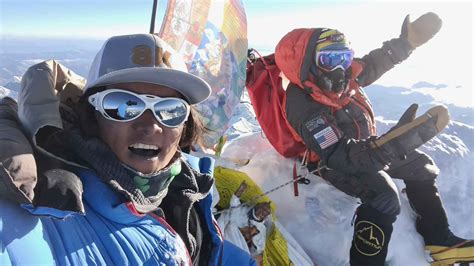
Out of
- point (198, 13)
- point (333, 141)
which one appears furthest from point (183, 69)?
point (333, 141)

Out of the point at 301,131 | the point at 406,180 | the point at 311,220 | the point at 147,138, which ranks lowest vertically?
the point at 311,220

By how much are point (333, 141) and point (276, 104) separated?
71 centimetres

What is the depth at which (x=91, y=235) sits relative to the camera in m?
1.30

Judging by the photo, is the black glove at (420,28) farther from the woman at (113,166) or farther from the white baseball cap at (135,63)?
the white baseball cap at (135,63)

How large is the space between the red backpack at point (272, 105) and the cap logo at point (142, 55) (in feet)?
7.03

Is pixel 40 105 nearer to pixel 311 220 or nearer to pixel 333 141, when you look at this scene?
pixel 333 141

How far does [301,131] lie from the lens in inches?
127

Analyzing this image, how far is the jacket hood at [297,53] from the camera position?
11.0 feet

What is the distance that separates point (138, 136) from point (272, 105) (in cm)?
226

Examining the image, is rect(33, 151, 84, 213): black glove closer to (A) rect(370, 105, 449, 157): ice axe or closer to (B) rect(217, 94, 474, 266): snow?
(A) rect(370, 105, 449, 157): ice axe

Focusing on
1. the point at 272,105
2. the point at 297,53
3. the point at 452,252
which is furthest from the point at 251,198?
the point at 452,252

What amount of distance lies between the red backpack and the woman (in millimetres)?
1934

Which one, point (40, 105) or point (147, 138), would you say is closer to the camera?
point (40, 105)

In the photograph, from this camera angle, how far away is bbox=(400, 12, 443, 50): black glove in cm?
391
